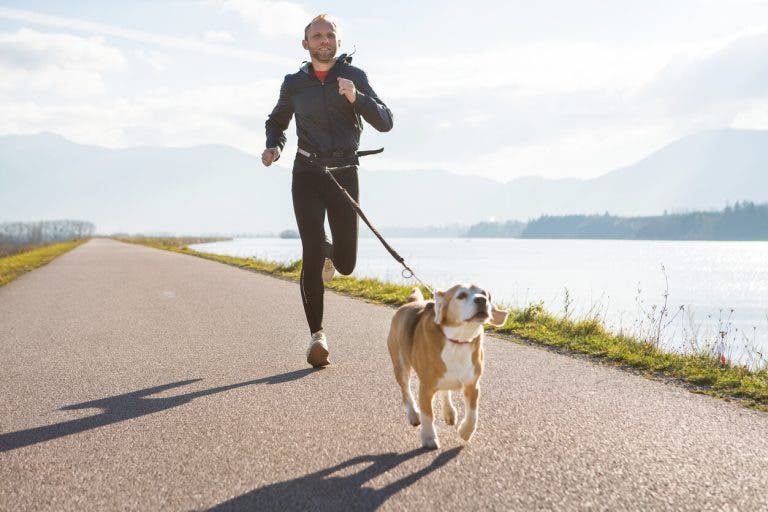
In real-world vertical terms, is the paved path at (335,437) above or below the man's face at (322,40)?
below

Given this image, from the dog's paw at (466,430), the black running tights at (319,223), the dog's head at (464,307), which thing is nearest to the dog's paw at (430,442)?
the dog's paw at (466,430)

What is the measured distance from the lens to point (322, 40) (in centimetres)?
518

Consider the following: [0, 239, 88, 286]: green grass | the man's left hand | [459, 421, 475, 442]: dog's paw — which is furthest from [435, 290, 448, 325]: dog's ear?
[0, 239, 88, 286]: green grass

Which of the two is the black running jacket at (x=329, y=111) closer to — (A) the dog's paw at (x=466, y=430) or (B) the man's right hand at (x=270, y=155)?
(B) the man's right hand at (x=270, y=155)

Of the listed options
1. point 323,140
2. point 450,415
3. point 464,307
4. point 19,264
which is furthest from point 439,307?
point 19,264

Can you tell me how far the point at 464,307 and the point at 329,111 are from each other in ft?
8.96

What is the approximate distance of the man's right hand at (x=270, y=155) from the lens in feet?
17.4

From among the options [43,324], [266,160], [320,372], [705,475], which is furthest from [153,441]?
[43,324]

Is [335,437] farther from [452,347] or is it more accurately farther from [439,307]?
[439,307]

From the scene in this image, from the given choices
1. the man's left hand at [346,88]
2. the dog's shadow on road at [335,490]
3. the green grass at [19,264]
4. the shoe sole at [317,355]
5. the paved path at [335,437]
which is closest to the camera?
the dog's shadow on road at [335,490]

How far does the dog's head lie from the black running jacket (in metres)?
2.35

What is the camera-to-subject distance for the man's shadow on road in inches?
147

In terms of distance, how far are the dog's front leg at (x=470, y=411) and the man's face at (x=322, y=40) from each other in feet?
10.2

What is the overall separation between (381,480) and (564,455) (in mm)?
991
